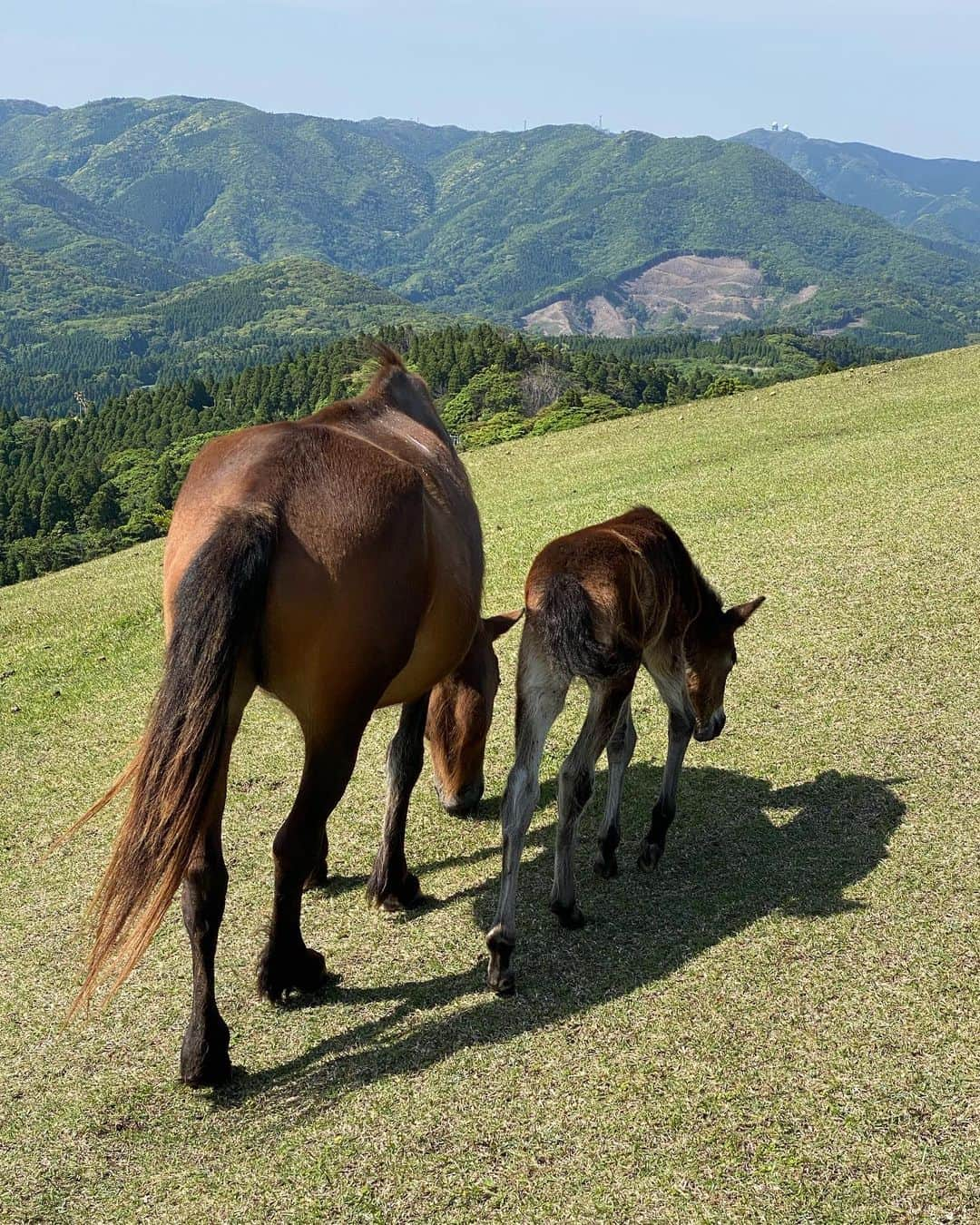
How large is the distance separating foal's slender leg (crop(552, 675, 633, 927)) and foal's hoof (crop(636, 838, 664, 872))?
76 centimetres

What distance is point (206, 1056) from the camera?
4.65m

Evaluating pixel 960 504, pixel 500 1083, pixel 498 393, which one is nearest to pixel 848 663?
pixel 960 504

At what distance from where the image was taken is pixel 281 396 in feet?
199

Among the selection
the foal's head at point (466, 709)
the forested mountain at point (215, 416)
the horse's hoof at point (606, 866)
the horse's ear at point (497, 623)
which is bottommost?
the forested mountain at point (215, 416)

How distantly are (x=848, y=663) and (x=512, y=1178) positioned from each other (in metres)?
6.00

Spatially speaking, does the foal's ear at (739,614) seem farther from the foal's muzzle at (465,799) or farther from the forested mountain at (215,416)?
the forested mountain at (215,416)

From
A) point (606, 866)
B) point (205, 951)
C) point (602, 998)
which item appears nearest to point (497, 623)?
point (606, 866)

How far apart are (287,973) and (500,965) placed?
1.02 meters

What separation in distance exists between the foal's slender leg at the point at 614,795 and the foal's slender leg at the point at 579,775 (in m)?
0.55

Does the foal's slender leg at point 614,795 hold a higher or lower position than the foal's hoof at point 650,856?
higher

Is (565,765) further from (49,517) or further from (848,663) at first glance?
(49,517)

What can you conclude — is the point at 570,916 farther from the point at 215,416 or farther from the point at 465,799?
the point at 215,416

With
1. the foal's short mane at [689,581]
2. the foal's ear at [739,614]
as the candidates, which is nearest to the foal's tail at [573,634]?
the foal's short mane at [689,581]

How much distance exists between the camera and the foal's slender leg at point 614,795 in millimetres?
6398
